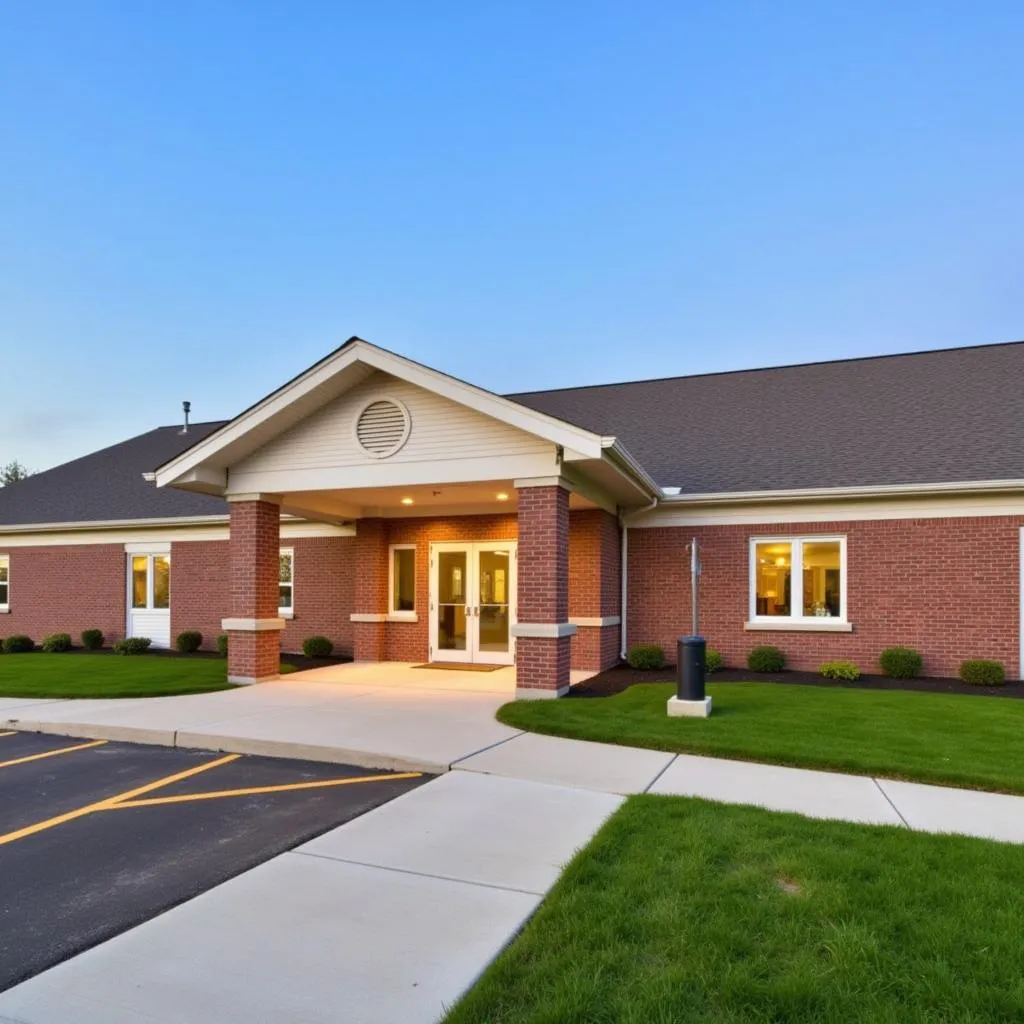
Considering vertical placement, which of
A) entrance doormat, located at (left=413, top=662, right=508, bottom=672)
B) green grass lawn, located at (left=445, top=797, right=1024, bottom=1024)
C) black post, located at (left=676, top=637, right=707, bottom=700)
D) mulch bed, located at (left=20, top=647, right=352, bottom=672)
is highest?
black post, located at (left=676, top=637, right=707, bottom=700)

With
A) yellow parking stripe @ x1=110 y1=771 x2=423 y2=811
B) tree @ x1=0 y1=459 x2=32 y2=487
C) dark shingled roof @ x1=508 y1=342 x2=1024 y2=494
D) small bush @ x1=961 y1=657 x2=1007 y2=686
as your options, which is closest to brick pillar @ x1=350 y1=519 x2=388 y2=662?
dark shingled roof @ x1=508 y1=342 x2=1024 y2=494

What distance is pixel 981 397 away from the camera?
1518 centimetres

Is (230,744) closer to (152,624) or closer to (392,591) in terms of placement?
(392,591)

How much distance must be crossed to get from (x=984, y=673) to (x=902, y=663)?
1.18 m

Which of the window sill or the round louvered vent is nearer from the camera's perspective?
the round louvered vent

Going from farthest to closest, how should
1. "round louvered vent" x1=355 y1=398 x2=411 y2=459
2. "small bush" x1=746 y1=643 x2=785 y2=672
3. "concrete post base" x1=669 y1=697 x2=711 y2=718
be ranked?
"small bush" x1=746 y1=643 x2=785 y2=672
"round louvered vent" x1=355 y1=398 x2=411 y2=459
"concrete post base" x1=669 y1=697 x2=711 y2=718

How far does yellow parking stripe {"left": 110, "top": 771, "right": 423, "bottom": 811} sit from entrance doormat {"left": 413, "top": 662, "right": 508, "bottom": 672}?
710 centimetres

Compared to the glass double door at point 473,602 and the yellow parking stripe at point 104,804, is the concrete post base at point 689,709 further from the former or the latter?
the glass double door at point 473,602

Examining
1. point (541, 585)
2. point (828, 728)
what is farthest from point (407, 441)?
point (828, 728)

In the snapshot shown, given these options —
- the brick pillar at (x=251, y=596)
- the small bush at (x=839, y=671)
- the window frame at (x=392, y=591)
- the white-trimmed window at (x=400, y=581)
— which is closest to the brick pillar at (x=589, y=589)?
the window frame at (x=392, y=591)

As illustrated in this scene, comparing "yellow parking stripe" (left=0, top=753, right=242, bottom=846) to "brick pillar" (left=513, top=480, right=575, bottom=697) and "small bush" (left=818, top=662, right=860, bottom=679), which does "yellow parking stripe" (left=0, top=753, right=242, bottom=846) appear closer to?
"brick pillar" (left=513, top=480, right=575, bottom=697)

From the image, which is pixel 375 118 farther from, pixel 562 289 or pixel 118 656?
pixel 562 289

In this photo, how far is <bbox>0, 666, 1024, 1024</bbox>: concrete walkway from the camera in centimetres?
298

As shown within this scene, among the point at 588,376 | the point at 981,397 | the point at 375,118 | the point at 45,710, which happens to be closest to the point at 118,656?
the point at 45,710
